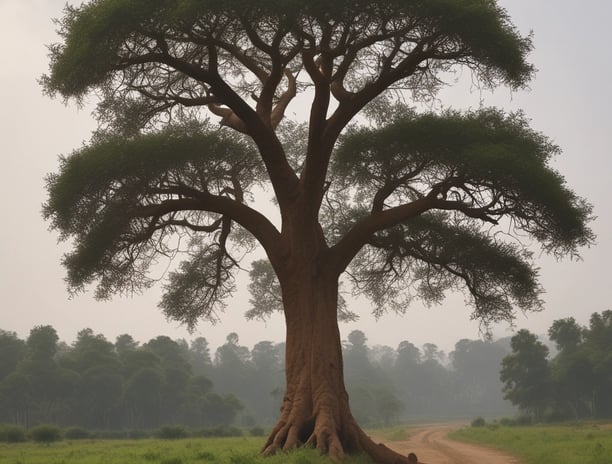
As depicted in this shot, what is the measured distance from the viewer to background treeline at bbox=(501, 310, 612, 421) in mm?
68188

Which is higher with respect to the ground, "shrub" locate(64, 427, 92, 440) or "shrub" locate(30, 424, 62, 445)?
"shrub" locate(30, 424, 62, 445)

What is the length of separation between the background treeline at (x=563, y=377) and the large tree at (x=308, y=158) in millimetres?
57414

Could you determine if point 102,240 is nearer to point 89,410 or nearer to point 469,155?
point 469,155

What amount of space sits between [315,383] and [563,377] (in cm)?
6350

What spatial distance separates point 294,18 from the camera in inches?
458

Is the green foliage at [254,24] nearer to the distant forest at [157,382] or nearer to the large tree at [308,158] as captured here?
the large tree at [308,158]

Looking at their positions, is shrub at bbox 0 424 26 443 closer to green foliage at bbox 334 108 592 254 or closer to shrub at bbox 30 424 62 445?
shrub at bbox 30 424 62 445

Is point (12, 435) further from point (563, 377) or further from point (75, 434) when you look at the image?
point (563, 377)

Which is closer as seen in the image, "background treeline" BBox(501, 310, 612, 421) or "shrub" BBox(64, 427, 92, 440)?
"shrub" BBox(64, 427, 92, 440)

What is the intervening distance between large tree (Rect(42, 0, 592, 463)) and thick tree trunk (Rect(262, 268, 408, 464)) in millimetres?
49

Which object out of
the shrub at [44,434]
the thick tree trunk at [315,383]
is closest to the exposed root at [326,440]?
the thick tree trunk at [315,383]

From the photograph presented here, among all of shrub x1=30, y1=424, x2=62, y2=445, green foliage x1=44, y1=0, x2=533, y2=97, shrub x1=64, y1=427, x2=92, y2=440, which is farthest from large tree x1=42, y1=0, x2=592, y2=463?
shrub x1=64, y1=427, x2=92, y2=440

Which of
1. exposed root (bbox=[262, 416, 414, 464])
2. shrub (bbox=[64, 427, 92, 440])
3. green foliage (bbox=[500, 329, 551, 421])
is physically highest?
green foliage (bbox=[500, 329, 551, 421])

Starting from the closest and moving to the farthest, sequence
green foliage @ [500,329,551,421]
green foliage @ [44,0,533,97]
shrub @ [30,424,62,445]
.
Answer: green foliage @ [44,0,533,97]
shrub @ [30,424,62,445]
green foliage @ [500,329,551,421]
